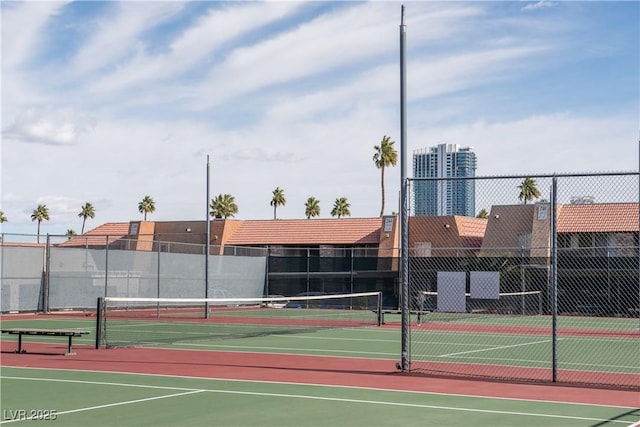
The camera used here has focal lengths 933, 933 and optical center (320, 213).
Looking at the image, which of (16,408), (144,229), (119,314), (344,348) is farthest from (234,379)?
(144,229)

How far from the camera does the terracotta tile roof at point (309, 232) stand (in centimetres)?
6312

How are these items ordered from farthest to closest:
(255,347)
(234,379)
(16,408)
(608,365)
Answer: (255,347) < (608,365) < (234,379) < (16,408)

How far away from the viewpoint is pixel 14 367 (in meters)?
16.3

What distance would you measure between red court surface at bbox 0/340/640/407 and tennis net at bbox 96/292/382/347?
1.68 metres

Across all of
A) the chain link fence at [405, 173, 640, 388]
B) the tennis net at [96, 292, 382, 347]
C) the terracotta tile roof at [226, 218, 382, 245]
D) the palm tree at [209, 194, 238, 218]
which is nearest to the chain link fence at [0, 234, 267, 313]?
the tennis net at [96, 292, 382, 347]

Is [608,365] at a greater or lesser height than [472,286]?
lesser

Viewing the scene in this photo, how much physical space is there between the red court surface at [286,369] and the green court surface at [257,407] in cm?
73

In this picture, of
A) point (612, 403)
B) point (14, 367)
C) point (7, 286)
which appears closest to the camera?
point (612, 403)

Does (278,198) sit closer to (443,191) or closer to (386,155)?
(386,155)

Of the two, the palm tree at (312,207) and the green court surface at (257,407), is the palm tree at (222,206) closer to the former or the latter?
the palm tree at (312,207)

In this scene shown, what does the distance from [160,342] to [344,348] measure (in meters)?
4.45

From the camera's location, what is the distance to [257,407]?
11445mm

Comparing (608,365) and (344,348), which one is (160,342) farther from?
(608,365)

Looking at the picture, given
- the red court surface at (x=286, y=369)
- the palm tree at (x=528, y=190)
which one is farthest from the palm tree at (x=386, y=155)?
the red court surface at (x=286, y=369)
